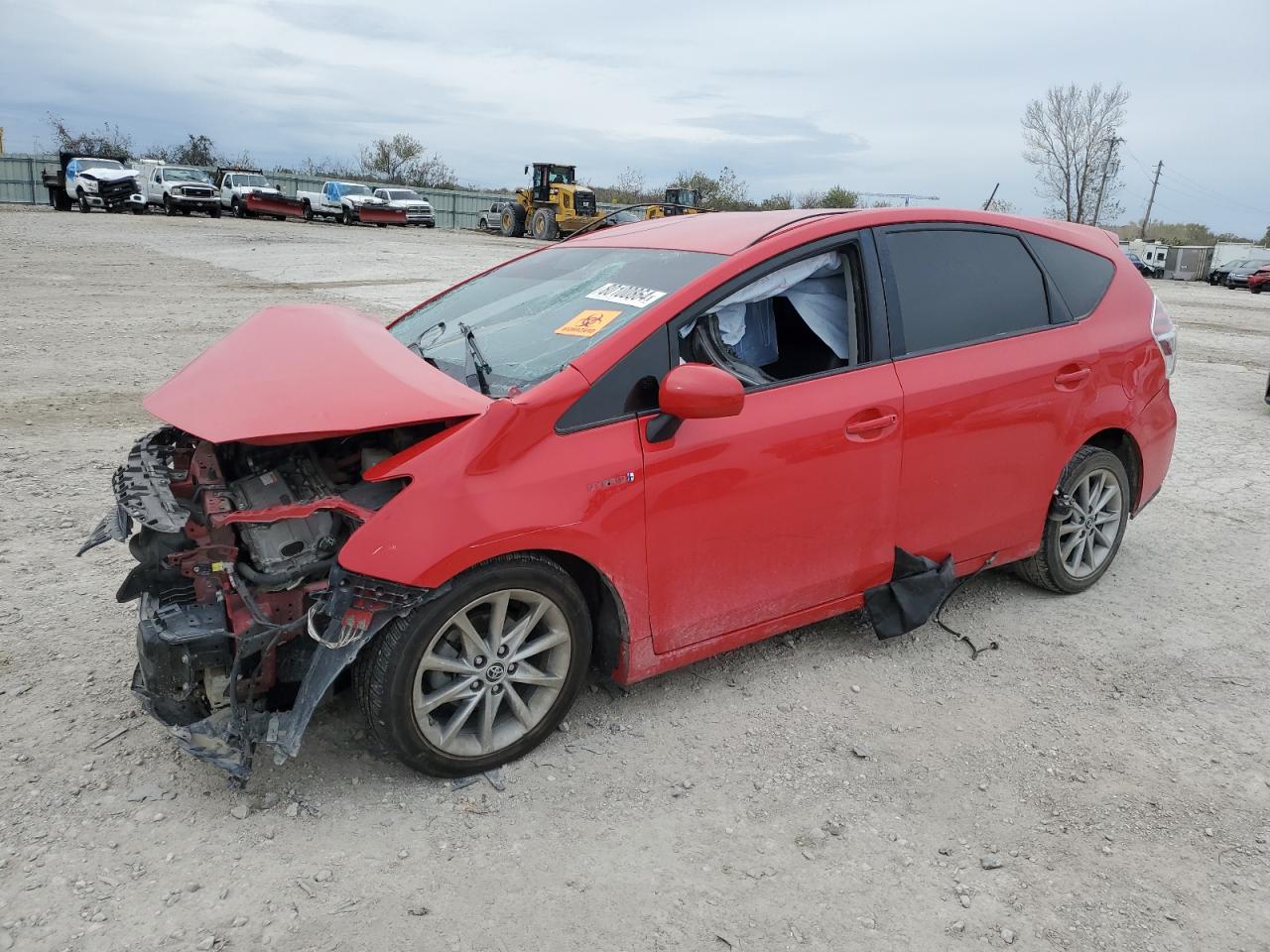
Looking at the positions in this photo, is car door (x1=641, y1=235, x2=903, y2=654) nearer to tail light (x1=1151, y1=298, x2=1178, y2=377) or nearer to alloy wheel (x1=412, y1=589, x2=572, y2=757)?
alloy wheel (x1=412, y1=589, x2=572, y2=757)

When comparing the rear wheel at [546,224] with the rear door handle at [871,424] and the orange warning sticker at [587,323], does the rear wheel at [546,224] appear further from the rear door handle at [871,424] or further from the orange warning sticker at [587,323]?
the rear door handle at [871,424]

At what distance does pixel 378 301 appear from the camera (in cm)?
1366

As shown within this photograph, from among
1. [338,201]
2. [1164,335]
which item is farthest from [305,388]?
[338,201]

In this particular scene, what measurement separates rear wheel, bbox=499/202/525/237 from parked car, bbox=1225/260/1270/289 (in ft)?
83.2

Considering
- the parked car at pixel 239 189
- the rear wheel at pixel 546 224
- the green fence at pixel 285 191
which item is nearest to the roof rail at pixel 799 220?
the rear wheel at pixel 546 224

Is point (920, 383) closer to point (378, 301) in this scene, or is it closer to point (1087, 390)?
point (1087, 390)

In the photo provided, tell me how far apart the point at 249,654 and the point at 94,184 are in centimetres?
3757

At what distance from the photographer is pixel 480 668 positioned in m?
2.90

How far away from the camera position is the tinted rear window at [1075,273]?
13.6 ft

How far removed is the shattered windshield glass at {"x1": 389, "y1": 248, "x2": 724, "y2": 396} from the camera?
10.5ft

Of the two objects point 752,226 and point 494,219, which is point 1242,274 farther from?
point 752,226

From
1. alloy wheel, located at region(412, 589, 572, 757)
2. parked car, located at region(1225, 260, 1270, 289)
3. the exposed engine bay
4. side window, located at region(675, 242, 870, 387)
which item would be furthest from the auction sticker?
parked car, located at region(1225, 260, 1270, 289)

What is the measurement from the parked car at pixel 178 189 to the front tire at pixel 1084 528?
1475 inches

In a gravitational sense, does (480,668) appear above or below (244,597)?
below
